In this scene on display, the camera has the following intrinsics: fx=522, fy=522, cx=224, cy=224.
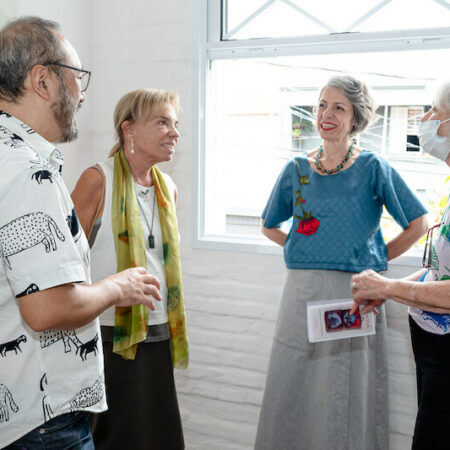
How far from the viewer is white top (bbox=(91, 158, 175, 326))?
6.80ft

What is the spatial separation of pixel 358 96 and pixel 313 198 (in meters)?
0.45

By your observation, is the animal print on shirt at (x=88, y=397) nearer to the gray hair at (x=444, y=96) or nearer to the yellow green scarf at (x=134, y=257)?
the yellow green scarf at (x=134, y=257)

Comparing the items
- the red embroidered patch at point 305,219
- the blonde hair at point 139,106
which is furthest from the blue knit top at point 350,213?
the blonde hair at point 139,106

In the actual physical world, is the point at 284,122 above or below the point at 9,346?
above

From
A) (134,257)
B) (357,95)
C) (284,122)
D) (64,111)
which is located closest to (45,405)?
(64,111)

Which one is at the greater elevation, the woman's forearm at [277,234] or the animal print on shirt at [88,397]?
the woman's forearm at [277,234]

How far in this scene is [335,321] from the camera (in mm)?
1955

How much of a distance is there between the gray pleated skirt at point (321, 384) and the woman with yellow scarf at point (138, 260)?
42 centimetres

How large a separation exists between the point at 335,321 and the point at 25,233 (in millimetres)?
1261

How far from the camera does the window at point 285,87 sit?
2.45 metres

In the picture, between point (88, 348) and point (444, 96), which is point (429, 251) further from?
point (88, 348)

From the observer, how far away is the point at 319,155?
2230 millimetres

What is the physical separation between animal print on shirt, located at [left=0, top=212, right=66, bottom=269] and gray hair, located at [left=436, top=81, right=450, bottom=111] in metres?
1.38

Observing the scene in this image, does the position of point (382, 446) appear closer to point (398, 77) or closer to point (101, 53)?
point (398, 77)
